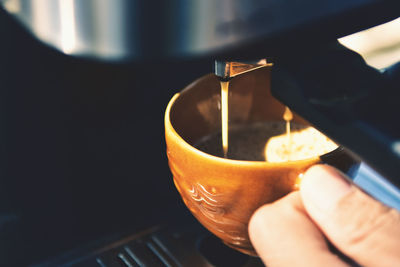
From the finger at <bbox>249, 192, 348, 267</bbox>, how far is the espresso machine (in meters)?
0.06

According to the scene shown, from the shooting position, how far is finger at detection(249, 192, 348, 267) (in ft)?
0.97

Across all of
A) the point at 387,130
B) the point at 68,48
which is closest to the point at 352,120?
the point at 387,130

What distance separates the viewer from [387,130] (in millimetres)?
262

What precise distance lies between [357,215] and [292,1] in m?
0.14

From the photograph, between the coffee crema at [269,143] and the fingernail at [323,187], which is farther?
the coffee crema at [269,143]

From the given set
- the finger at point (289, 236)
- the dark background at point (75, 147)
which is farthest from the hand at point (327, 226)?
the dark background at point (75, 147)

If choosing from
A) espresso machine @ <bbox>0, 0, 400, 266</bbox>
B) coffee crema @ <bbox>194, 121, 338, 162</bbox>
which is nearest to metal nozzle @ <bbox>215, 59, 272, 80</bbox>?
espresso machine @ <bbox>0, 0, 400, 266</bbox>

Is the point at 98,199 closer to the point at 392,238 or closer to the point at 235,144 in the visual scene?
the point at 235,144

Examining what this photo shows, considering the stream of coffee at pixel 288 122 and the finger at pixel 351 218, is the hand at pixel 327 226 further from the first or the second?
the stream of coffee at pixel 288 122

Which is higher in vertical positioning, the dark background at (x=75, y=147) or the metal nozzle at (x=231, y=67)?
the metal nozzle at (x=231, y=67)

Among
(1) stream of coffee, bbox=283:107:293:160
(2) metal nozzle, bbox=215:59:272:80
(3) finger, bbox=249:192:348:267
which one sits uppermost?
(2) metal nozzle, bbox=215:59:272:80

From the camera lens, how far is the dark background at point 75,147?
366mm

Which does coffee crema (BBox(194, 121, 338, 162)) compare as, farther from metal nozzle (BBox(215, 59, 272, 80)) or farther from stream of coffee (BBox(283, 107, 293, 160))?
metal nozzle (BBox(215, 59, 272, 80))

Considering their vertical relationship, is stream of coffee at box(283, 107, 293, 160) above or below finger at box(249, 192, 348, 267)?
above
